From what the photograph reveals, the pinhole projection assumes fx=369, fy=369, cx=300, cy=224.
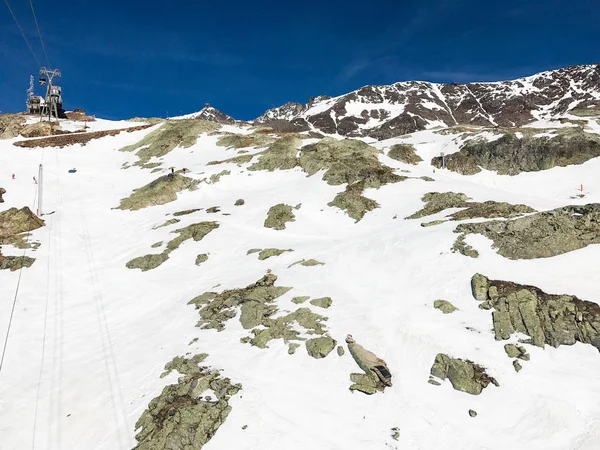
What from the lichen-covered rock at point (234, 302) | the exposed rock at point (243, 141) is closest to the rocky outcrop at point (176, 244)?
the lichen-covered rock at point (234, 302)

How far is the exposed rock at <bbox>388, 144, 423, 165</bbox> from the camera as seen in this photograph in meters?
45.2

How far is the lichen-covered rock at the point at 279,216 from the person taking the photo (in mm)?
28322

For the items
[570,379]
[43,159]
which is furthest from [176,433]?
[43,159]

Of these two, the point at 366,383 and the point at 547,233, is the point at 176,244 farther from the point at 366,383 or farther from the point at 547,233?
the point at 547,233

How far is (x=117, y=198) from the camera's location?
3925 centimetres

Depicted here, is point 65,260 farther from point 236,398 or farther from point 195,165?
point 195,165

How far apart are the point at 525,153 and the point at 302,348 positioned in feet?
128

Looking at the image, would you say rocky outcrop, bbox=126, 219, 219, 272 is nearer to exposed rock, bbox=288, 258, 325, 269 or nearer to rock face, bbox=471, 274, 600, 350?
exposed rock, bbox=288, 258, 325, 269

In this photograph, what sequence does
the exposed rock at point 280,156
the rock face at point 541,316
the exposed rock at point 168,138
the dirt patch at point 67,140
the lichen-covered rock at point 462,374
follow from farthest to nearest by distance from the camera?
1. the dirt patch at point 67,140
2. the exposed rock at point 168,138
3. the exposed rock at point 280,156
4. the rock face at point 541,316
5. the lichen-covered rock at point 462,374

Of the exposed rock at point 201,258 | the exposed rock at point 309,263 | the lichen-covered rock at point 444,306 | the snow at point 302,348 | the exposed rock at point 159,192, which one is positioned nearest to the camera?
→ the snow at point 302,348

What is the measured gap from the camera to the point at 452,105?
572ft

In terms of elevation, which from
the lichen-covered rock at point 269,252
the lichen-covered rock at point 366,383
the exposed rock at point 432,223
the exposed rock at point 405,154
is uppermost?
the exposed rock at point 405,154

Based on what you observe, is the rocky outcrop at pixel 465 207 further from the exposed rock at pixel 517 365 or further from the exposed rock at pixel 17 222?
the exposed rock at pixel 17 222

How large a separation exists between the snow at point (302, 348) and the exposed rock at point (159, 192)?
6.52 m
